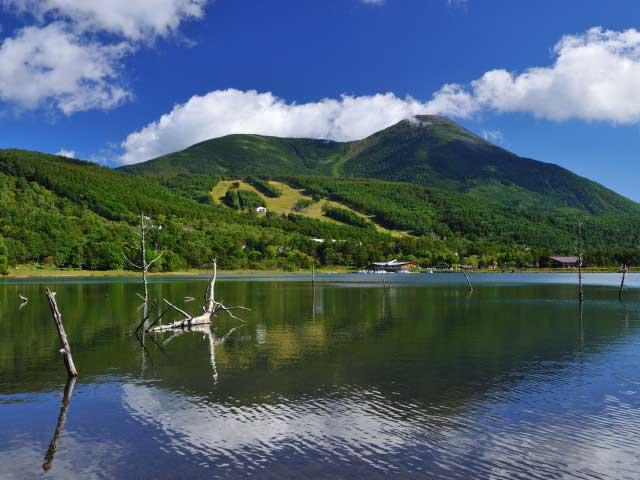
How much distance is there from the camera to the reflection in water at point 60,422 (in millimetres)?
15063

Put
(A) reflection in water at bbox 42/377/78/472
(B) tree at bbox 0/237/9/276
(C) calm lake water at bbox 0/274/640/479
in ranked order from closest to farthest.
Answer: (C) calm lake water at bbox 0/274/640/479, (A) reflection in water at bbox 42/377/78/472, (B) tree at bbox 0/237/9/276

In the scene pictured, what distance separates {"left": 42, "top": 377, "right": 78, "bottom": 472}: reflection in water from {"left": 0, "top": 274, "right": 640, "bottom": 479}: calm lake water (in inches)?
2.7

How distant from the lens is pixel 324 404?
67.7 feet

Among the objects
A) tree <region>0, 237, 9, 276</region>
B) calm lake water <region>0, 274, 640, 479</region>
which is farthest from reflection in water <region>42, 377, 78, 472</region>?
tree <region>0, 237, 9, 276</region>

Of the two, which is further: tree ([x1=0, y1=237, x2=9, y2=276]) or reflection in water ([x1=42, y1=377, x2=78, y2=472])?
tree ([x1=0, y1=237, x2=9, y2=276])

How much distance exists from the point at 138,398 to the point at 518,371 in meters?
17.7

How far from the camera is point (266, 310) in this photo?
2256 inches

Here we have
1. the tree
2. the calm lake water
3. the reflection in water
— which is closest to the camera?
the calm lake water

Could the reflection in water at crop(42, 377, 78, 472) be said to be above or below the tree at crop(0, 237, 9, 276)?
below

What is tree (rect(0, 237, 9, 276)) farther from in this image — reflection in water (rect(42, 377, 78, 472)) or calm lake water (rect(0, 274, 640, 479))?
reflection in water (rect(42, 377, 78, 472))

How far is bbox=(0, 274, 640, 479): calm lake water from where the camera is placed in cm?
1493

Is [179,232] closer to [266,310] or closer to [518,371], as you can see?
[266,310]

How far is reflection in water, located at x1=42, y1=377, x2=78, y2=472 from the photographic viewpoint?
49.4 ft

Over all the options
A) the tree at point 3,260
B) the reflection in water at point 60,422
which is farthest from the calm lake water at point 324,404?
the tree at point 3,260
